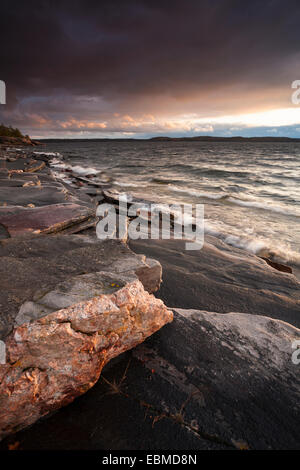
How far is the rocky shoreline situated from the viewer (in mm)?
1315

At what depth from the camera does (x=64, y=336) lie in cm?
140


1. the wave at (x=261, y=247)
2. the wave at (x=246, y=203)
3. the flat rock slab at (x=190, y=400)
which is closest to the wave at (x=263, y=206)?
the wave at (x=246, y=203)

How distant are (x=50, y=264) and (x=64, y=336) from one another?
855 mm

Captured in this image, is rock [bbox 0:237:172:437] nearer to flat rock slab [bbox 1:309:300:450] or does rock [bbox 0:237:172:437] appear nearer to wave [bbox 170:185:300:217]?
flat rock slab [bbox 1:309:300:450]

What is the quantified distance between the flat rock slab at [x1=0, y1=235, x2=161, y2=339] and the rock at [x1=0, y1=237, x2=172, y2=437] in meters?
0.02

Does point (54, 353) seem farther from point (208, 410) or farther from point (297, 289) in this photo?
point (297, 289)

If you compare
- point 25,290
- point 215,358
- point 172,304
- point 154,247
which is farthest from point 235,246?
point 25,290

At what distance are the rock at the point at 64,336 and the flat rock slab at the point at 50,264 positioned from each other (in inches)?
0.8

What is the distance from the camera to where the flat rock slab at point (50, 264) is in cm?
160

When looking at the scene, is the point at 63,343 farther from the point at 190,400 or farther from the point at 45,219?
the point at 45,219

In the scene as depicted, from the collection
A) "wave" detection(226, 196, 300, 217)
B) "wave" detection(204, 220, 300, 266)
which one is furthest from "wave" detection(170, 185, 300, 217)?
"wave" detection(204, 220, 300, 266)

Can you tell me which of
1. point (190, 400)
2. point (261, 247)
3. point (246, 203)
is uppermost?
point (246, 203)

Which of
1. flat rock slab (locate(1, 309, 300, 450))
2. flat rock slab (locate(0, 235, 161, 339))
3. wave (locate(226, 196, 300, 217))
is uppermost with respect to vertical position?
wave (locate(226, 196, 300, 217))

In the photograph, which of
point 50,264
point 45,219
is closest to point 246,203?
point 45,219
